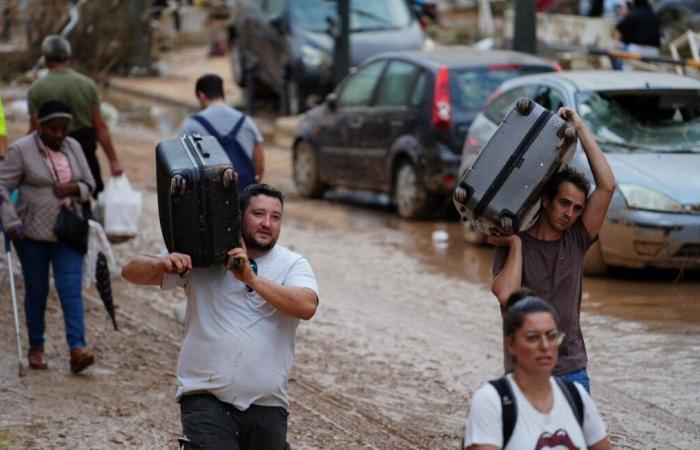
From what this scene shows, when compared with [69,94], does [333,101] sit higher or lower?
lower

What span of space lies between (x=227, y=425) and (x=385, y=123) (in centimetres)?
987

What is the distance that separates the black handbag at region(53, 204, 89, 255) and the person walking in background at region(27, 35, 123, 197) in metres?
1.97

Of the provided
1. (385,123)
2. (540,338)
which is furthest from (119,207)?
(540,338)

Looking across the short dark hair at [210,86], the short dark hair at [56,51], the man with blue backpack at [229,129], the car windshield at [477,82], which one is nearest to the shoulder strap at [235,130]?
the man with blue backpack at [229,129]

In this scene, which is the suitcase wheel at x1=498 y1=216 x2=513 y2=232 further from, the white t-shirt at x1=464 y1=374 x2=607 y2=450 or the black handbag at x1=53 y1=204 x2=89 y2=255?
the black handbag at x1=53 y1=204 x2=89 y2=255

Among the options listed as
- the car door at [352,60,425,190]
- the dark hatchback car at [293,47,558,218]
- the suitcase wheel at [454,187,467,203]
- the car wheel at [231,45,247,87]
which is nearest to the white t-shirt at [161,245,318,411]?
the suitcase wheel at [454,187,467,203]

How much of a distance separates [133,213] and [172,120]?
11.4 m

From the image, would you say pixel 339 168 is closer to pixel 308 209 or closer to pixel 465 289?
pixel 308 209

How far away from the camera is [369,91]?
15.7 m

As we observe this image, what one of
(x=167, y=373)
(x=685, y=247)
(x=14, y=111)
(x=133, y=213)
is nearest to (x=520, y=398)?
(x=167, y=373)

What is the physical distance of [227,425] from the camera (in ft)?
17.6

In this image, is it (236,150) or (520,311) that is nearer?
(520,311)

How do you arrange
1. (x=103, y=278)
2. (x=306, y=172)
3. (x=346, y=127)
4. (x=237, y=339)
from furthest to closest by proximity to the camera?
(x=306, y=172) < (x=346, y=127) < (x=103, y=278) < (x=237, y=339)

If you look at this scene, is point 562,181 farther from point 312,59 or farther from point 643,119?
point 312,59
